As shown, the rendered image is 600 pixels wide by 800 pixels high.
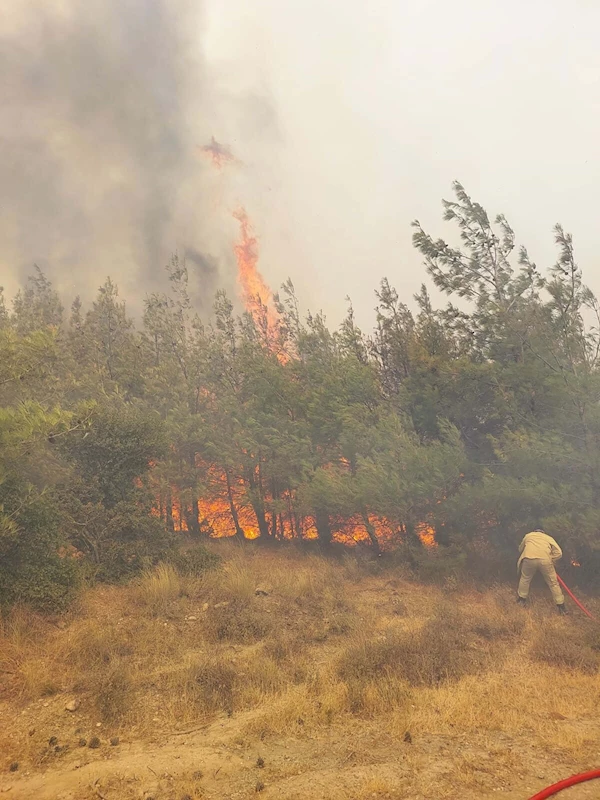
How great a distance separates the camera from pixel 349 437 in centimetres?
1405

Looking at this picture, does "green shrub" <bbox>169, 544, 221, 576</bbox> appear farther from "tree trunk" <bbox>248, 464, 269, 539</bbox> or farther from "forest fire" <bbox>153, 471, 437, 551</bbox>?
"tree trunk" <bbox>248, 464, 269, 539</bbox>

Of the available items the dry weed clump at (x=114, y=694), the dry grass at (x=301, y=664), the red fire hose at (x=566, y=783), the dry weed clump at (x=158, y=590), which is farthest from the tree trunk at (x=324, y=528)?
the red fire hose at (x=566, y=783)

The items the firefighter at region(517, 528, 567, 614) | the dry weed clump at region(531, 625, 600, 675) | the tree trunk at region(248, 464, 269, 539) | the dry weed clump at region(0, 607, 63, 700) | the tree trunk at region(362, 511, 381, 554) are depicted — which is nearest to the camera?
the dry weed clump at region(0, 607, 63, 700)

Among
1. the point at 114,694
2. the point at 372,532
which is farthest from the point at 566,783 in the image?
the point at 372,532

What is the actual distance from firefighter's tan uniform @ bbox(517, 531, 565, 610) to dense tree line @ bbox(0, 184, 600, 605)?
0.36 m

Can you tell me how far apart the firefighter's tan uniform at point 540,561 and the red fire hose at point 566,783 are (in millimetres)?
6239

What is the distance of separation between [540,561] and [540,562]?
1.0 inches

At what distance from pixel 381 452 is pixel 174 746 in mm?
9441

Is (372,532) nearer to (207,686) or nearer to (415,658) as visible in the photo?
(415,658)

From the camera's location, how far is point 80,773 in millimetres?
4281

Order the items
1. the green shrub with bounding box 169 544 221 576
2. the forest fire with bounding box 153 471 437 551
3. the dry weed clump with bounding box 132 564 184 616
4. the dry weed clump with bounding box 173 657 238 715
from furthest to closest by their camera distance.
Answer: the forest fire with bounding box 153 471 437 551
the green shrub with bounding box 169 544 221 576
the dry weed clump with bounding box 132 564 184 616
the dry weed clump with bounding box 173 657 238 715

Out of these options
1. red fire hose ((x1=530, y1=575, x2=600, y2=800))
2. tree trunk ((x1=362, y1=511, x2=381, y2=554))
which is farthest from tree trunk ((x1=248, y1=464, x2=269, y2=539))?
red fire hose ((x1=530, y1=575, x2=600, y2=800))

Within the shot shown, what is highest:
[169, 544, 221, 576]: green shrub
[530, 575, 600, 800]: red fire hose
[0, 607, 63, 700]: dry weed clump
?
[169, 544, 221, 576]: green shrub

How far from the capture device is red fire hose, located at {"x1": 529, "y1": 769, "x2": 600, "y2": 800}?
3824 mm
